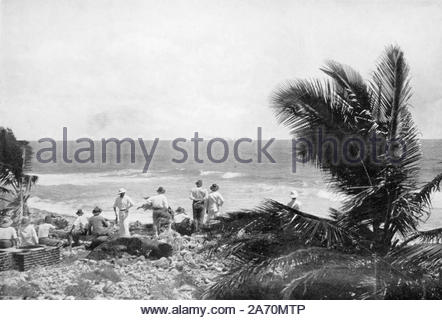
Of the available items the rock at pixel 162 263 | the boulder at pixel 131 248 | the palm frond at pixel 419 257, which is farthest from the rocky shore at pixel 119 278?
the palm frond at pixel 419 257

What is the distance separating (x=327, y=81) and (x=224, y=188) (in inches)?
100

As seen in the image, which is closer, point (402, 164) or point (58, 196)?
point (402, 164)

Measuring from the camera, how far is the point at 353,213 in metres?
8.48

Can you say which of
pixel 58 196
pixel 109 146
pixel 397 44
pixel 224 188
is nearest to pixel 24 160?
pixel 58 196

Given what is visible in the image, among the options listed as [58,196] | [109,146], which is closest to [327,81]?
[109,146]

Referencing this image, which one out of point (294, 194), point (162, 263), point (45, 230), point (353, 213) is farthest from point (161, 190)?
point (353, 213)

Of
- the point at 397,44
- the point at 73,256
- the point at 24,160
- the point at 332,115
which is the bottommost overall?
the point at 73,256

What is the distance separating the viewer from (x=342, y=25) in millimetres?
8859

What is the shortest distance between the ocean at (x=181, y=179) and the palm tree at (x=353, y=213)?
362 mm

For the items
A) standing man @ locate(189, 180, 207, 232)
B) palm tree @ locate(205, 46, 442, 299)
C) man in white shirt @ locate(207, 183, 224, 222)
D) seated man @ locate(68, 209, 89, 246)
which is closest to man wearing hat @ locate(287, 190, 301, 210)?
palm tree @ locate(205, 46, 442, 299)

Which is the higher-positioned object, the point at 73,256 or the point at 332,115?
the point at 332,115

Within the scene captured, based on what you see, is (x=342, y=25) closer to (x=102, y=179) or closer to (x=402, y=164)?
(x=402, y=164)

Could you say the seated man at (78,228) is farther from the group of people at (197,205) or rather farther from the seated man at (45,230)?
the group of people at (197,205)

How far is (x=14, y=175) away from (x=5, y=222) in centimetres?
82
